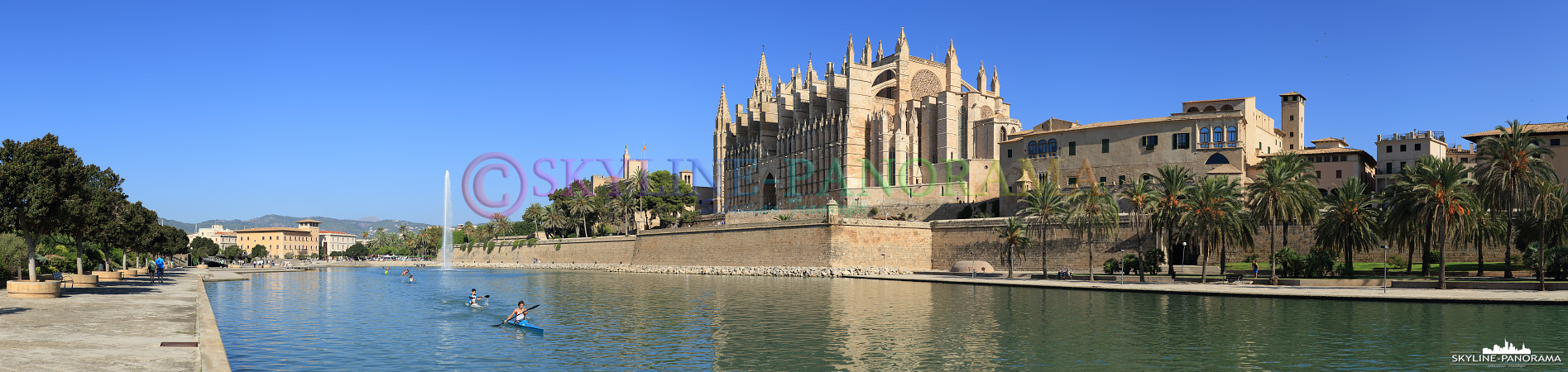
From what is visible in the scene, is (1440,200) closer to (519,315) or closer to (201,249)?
(519,315)

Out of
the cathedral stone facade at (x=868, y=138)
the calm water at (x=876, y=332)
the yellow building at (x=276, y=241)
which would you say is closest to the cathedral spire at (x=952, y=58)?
the cathedral stone facade at (x=868, y=138)

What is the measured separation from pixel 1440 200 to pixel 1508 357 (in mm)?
18916

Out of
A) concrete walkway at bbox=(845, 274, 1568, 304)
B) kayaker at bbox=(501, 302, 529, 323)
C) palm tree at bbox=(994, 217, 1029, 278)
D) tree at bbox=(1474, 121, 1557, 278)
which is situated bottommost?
concrete walkway at bbox=(845, 274, 1568, 304)

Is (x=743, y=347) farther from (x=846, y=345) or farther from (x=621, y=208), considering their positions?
(x=621, y=208)

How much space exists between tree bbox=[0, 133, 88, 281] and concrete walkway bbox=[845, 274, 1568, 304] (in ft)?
115

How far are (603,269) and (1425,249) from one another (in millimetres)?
62240

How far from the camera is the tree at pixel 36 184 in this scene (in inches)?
1043

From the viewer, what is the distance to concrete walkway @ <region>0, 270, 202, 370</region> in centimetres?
1382

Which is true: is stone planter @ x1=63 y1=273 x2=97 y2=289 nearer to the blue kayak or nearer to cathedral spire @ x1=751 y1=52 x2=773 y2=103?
the blue kayak

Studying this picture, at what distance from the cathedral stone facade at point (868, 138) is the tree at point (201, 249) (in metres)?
58.5

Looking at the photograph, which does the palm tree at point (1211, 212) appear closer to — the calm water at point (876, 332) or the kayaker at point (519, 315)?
the calm water at point (876, 332)

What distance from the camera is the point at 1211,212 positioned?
137 feet

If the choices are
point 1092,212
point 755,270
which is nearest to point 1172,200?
point 1092,212

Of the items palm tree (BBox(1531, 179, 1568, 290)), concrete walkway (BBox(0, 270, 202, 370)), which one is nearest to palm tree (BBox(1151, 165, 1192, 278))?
palm tree (BBox(1531, 179, 1568, 290))
